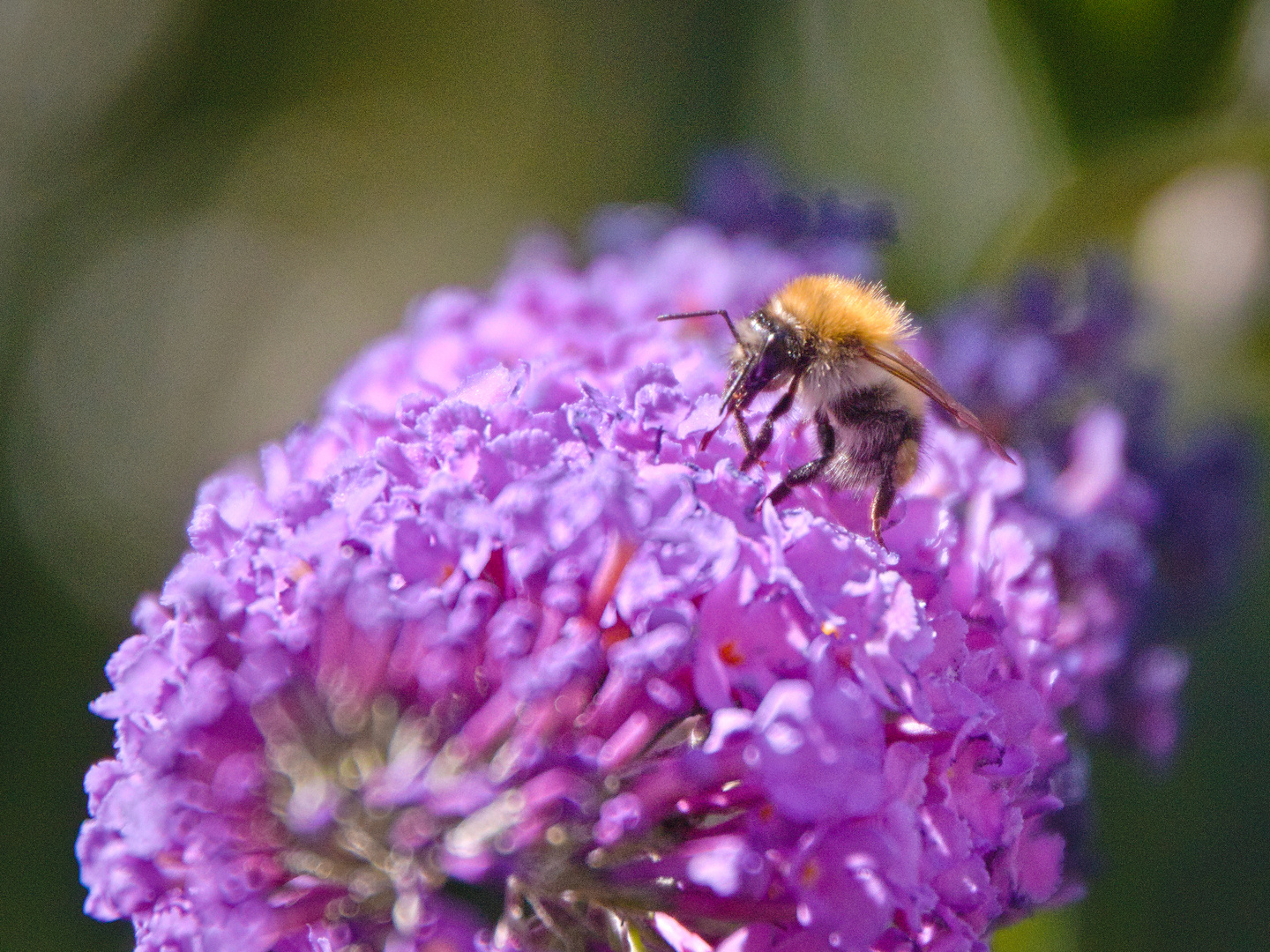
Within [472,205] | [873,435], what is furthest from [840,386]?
[472,205]

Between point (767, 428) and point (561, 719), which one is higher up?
point (767, 428)

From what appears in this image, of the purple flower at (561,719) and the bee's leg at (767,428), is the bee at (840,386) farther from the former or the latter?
the purple flower at (561,719)

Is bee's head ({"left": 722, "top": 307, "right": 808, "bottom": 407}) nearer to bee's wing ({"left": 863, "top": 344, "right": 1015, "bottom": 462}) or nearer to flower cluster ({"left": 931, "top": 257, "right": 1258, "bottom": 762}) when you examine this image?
bee's wing ({"left": 863, "top": 344, "right": 1015, "bottom": 462})

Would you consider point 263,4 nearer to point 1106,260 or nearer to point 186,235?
point 186,235

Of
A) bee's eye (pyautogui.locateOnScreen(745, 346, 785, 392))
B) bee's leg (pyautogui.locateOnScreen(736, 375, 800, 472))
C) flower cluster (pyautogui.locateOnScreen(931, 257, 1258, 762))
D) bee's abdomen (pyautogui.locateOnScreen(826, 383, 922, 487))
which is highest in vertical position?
bee's eye (pyautogui.locateOnScreen(745, 346, 785, 392))

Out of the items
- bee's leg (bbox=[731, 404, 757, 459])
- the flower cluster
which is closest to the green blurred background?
the flower cluster

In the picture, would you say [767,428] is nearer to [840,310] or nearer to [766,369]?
[766,369]
